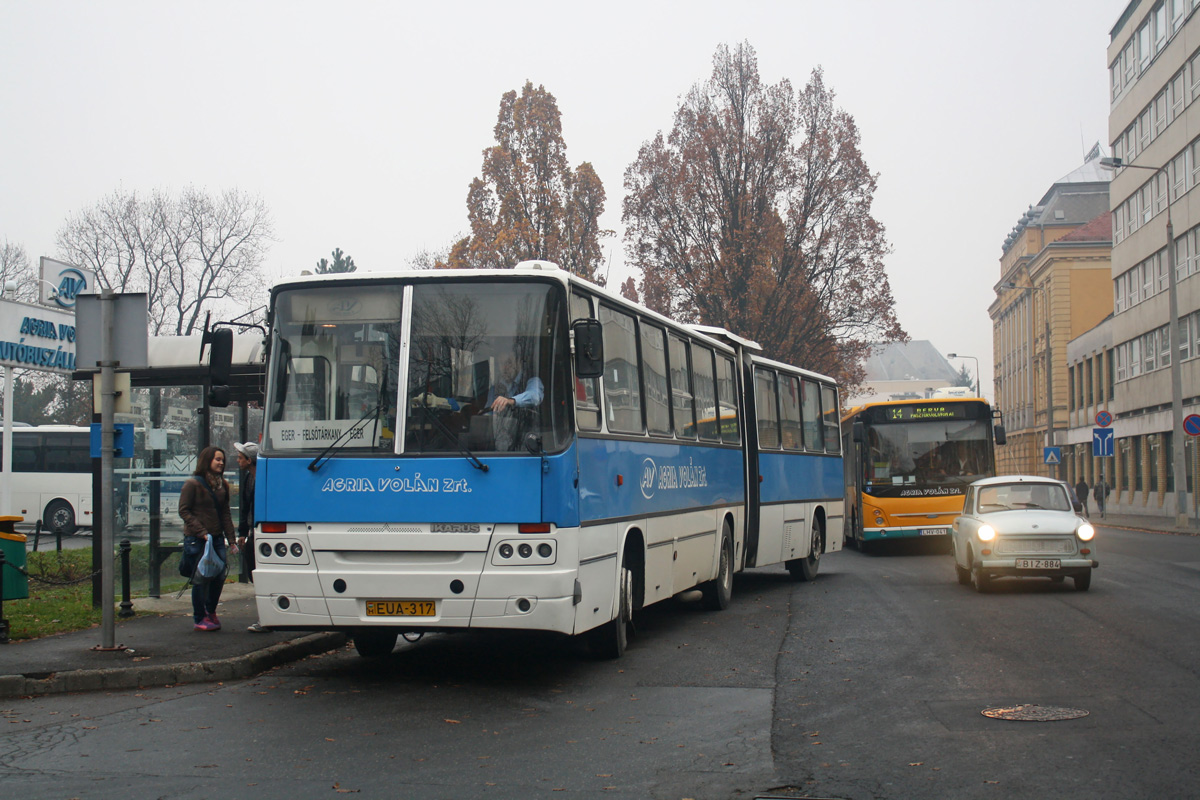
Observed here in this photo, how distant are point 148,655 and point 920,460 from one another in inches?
729

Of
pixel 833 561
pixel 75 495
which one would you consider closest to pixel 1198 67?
pixel 833 561

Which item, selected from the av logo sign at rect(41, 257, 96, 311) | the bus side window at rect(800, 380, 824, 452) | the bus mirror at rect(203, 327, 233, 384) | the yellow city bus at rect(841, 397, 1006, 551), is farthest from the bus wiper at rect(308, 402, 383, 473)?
the yellow city bus at rect(841, 397, 1006, 551)

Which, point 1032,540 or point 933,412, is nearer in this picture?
point 1032,540

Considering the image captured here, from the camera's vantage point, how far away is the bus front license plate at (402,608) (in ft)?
30.5

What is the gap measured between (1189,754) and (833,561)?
1872 cm

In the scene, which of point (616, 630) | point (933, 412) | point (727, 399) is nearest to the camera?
point (616, 630)

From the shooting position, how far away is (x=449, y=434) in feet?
31.0

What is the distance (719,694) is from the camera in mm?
9234

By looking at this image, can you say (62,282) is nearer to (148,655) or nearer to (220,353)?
(148,655)

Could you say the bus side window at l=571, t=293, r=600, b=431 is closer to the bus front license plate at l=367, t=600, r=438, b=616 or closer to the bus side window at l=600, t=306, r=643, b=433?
the bus side window at l=600, t=306, r=643, b=433

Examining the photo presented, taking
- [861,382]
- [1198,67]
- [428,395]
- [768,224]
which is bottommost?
[428,395]

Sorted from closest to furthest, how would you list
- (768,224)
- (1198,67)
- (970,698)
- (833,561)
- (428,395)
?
(970,698) < (428,395) < (833,561) < (768,224) < (1198,67)

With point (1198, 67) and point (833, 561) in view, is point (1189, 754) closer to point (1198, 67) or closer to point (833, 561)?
point (833, 561)

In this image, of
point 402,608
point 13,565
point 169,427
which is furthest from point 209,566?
point 169,427
